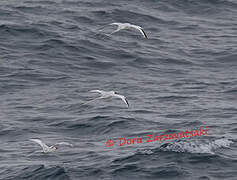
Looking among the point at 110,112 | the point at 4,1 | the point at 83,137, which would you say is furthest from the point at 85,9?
the point at 83,137

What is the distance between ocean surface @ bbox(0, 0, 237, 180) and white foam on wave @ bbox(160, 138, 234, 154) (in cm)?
4

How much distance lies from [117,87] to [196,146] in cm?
983

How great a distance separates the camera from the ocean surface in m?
26.5

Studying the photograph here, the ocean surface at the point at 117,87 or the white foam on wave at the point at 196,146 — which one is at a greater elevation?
the ocean surface at the point at 117,87

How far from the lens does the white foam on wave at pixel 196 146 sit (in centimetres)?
2756

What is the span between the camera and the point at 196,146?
28125mm

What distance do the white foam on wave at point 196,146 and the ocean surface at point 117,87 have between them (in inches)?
1.7

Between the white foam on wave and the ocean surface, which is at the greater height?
the ocean surface

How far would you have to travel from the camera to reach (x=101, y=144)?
96.2ft

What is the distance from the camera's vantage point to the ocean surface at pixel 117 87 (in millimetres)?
26484

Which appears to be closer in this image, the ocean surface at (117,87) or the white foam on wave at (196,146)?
the ocean surface at (117,87)

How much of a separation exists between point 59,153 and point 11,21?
2096cm

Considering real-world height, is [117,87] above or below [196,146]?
above

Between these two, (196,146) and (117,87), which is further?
(117,87)
